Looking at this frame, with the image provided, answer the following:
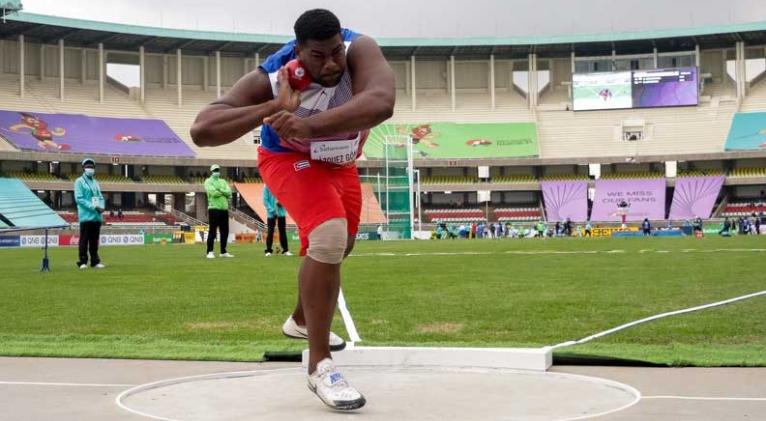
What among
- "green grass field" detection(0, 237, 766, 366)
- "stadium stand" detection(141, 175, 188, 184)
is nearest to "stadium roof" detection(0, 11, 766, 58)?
"stadium stand" detection(141, 175, 188, 184)

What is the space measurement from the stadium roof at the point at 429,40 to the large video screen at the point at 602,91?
2754 millimetres

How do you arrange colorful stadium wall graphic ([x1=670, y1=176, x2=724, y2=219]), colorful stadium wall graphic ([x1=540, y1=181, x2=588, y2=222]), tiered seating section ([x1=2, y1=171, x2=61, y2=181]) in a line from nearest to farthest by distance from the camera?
tiered seating section ([x1=2, y1=171, x2=61, y2=181])
colorful stadium wall graphic ([x1=670, y1=176, x2=724, y2=219])
colorful stadium wall graphic ([x1=540, y1=181, x2=588, y2=222])

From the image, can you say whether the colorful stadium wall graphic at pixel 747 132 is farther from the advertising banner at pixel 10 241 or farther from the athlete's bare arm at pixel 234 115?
the athlete's bare arm at pixel 234 115

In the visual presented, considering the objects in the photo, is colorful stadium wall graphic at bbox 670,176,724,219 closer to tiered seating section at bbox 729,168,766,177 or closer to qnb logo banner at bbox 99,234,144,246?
tiered seating section at bbox 729,168,766,177

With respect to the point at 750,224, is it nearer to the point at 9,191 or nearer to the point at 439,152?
the point at 439,152

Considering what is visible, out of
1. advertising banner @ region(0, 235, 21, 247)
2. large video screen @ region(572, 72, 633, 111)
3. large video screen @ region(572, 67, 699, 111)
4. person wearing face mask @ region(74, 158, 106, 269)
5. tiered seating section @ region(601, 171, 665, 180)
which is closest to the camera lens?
person wearing face mask @ region(74, 158, 106, 269)

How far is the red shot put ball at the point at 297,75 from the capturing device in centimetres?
373

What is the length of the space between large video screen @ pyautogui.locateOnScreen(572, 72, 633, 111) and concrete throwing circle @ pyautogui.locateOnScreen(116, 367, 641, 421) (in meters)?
67.8

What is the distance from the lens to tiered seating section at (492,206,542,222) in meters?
66.9

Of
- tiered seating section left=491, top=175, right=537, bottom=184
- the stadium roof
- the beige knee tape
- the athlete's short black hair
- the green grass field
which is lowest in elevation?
the green grass field

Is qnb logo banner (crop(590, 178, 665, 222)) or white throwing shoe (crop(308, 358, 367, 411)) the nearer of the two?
white throwing shoe (crop(308, 358, 367, 411))

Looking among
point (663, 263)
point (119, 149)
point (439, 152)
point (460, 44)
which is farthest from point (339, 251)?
point (460, 44)

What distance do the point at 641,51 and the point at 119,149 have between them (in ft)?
135

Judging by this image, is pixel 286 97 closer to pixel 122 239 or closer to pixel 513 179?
pixel 122 239
